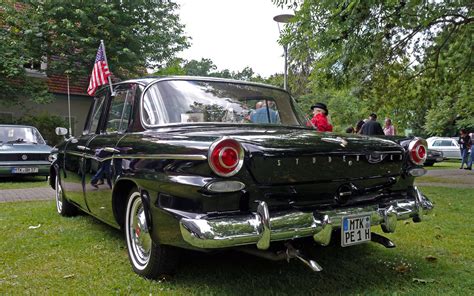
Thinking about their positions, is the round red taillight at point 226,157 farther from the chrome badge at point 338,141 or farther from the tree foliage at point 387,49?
the tree foliage at point 387,49

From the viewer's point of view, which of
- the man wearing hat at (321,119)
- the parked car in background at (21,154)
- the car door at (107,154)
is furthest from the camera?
the parked car in background at (21,154)

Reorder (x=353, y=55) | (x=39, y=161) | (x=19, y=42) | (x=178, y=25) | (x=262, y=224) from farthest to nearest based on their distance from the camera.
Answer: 1. (x=178, y=25)
2. (x=19, y=42)
3. (x=39, y=161)
4. (x=353, y=55)
5. (x=262, y=224)

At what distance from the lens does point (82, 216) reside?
5777 mm

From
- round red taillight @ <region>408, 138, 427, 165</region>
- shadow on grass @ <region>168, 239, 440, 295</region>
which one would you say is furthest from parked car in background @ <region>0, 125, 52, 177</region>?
round red taillight @ <region>408, 138, 427, 165</region>

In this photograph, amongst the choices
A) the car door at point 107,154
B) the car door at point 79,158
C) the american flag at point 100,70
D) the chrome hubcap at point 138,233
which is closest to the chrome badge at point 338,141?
the chrome hubcap at point 138,233

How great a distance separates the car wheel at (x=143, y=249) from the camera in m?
3.04

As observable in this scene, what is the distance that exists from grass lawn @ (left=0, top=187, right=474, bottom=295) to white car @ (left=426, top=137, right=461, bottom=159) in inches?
907

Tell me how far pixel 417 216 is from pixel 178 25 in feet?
54.2

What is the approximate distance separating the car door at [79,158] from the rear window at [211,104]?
122 centimetres

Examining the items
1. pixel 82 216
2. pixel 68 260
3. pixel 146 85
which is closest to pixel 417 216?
pixel 146 85

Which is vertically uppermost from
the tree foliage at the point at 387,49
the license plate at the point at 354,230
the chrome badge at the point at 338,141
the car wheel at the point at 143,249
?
the tree foliage at the point at 387,49

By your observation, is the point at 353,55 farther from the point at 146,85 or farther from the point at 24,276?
the point at 24,276

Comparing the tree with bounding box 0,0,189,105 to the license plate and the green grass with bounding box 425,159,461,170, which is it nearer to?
the green grass with bounding box 425,159,461,170

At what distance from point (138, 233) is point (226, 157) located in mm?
1299
